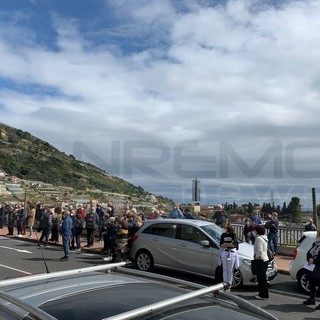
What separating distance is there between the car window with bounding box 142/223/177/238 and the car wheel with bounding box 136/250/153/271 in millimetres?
618

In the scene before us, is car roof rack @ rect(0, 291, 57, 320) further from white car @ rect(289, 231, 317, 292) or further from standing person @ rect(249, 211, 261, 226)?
standing person @ rect(249, 211, 261, 226)

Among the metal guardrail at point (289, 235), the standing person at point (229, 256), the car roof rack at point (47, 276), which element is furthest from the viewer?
the metal guardrail at point (289, 235)

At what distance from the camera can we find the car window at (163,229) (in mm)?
12664

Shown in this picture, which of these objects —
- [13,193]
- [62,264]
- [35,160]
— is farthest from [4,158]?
[62,264]

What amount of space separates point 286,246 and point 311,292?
7.71 metres

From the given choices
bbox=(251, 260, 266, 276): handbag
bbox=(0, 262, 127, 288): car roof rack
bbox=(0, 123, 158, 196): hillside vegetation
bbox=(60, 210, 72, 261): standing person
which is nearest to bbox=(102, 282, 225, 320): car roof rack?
bbox=(0, 262, 127, 288): car roof rack

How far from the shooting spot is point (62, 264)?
46.4 ft

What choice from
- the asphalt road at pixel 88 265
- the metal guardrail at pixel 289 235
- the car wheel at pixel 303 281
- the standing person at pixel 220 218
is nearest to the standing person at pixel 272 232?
the metal guardrail at pixel 289 235

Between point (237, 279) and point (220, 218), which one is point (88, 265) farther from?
point (220, 218)

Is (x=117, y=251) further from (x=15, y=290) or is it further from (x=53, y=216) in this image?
(x=15, y=290)

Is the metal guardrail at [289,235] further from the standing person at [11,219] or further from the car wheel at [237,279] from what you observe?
the standing person at [11,219]

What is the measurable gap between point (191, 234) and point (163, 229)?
39.9 inches

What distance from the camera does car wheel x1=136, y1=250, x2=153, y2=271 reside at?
12.8 meters

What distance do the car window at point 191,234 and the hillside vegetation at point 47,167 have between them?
5984 cm
